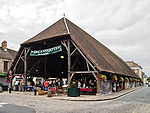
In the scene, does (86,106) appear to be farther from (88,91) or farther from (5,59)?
(5,59)

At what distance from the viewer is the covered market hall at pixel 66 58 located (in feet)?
51.8

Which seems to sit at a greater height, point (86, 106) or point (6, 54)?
point (6, 54)

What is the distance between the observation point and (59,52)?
21953 millimetres

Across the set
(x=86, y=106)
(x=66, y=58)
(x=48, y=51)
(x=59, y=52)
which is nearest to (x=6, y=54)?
(x=66, y=58)

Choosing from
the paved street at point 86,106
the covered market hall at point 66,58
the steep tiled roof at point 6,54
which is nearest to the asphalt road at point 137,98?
the paved street at point 86,106

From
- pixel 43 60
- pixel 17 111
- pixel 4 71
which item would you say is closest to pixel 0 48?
pixel 4 71

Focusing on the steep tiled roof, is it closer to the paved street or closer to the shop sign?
the shop sign

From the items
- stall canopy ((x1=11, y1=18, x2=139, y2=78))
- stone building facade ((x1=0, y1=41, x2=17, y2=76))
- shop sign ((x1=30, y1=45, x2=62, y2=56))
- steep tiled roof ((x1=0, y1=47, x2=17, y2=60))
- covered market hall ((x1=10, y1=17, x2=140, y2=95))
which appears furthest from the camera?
steep tiled roof ((x1=0, y1=47, x2=17, y2=60))

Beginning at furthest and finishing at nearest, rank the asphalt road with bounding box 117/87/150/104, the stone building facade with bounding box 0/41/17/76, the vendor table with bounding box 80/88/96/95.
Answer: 1. the stone building facade with bounding box 0/41/17/76
2. the vendor table with bounding box 80/88/96/95
3. the asphalt road with bounding box 117/87/150/104

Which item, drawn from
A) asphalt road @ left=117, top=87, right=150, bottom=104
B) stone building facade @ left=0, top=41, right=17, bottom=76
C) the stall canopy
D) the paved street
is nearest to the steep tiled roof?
stone building facade @ left=0, top=41, right=17, bottom=76

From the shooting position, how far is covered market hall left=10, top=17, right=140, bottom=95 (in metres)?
15.8

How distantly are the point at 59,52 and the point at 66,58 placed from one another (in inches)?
117

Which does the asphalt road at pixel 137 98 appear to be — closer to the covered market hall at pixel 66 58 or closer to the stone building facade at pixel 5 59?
the covered market hall at pixel 66 58

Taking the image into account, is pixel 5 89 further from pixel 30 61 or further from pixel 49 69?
pixel 49 69
